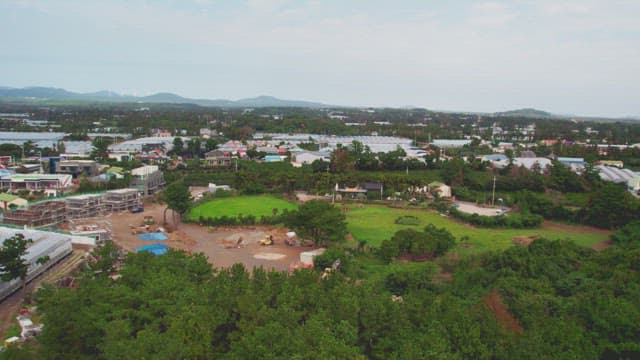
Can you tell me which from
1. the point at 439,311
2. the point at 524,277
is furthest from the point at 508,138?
the point at 439,311

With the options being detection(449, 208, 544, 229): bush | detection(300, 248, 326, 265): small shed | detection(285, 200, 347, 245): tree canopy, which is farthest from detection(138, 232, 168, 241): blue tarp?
detection(449, 208, 544, 229): bush

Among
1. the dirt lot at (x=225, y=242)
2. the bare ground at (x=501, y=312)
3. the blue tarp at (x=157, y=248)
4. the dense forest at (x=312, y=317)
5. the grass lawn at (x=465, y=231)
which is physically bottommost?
the dirt lot at (x=225, y=242)

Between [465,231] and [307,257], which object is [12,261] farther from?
[465,231]

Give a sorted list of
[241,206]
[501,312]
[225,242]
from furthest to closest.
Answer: [241,206] < [225,242] < [501,312]

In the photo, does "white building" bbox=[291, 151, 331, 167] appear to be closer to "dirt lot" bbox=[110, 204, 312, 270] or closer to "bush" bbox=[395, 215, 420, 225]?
"bush" bbox=[395, 215, 420, 225]

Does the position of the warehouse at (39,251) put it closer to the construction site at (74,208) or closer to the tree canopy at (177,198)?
the construction site at (74,208)

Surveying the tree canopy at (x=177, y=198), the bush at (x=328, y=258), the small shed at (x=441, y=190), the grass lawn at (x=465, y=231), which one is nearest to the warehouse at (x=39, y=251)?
the tree canopy at (x=177, y=198)

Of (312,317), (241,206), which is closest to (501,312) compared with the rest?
(312,317)
